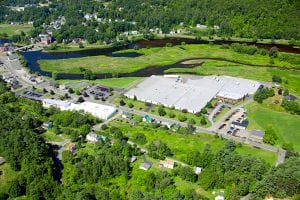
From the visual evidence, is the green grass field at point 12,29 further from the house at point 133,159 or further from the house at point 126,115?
the house at point 133,159

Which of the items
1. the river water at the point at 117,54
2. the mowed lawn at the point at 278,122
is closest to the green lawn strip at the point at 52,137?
the river water at the point at 117,54

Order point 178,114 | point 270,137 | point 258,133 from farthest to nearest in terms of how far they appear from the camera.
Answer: point 178,114 < point 258,133 < point 270,137

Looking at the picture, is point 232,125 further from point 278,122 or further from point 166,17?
point 166,17

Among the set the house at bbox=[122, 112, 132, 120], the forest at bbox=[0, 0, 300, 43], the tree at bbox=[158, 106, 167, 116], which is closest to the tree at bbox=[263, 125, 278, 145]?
the tree at bbox=[158, 106, 167, 116]

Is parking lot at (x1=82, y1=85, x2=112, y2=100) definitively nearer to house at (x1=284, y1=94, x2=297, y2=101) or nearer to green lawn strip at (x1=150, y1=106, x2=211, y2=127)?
green lawn strip at (x1=150, y1=106, x2=211, y2=127)

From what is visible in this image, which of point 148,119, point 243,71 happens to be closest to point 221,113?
point 148,119

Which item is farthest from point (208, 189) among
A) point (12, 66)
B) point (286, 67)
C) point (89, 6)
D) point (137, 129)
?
point (89, 6)
